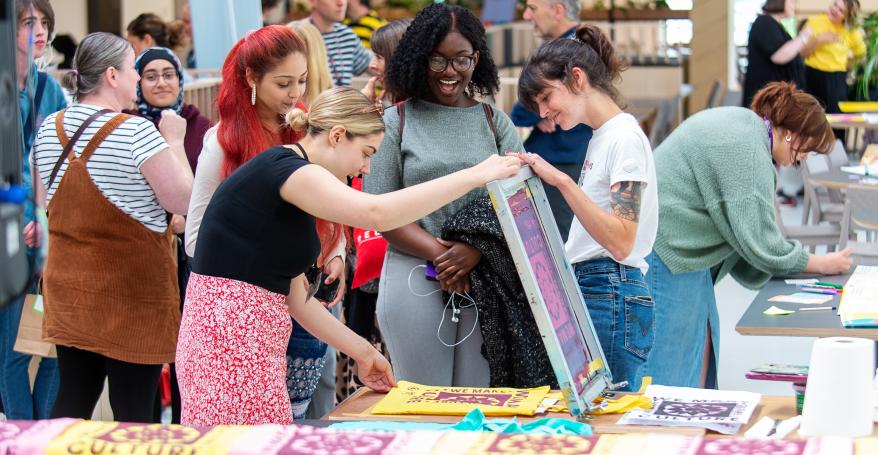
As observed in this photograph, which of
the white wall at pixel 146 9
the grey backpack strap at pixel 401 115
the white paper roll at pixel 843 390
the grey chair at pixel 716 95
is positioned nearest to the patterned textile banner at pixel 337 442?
Answer: the white paper roll at pixel 843 390

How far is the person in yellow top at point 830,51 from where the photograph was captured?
8727mm

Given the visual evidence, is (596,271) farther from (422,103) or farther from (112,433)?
(112,433)

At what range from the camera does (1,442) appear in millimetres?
1763

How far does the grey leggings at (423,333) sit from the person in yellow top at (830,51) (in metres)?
6.31

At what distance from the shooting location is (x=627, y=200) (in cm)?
271

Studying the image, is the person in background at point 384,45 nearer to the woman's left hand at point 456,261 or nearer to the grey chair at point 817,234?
the woman's left hand at point 456,261

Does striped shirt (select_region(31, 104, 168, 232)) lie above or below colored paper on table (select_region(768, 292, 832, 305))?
above

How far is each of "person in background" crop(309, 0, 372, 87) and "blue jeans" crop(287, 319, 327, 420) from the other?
2.69 meters

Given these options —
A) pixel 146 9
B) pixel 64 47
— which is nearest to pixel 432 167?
pixel 64 47

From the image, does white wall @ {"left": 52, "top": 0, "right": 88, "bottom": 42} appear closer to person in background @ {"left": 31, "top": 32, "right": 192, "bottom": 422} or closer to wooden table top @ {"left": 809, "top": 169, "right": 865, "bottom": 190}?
wooden table top @ {"left": 809, "top": 169, "right": 865, "bottom": 190}

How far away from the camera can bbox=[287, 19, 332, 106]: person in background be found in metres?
3.27

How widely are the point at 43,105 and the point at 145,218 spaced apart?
876 millimetres

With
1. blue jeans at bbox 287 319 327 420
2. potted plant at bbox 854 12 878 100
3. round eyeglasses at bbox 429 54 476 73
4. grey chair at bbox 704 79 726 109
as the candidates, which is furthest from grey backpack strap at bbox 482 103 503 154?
grey chair at bbox 704 79 726 109

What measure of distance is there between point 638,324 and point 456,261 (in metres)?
0.49
